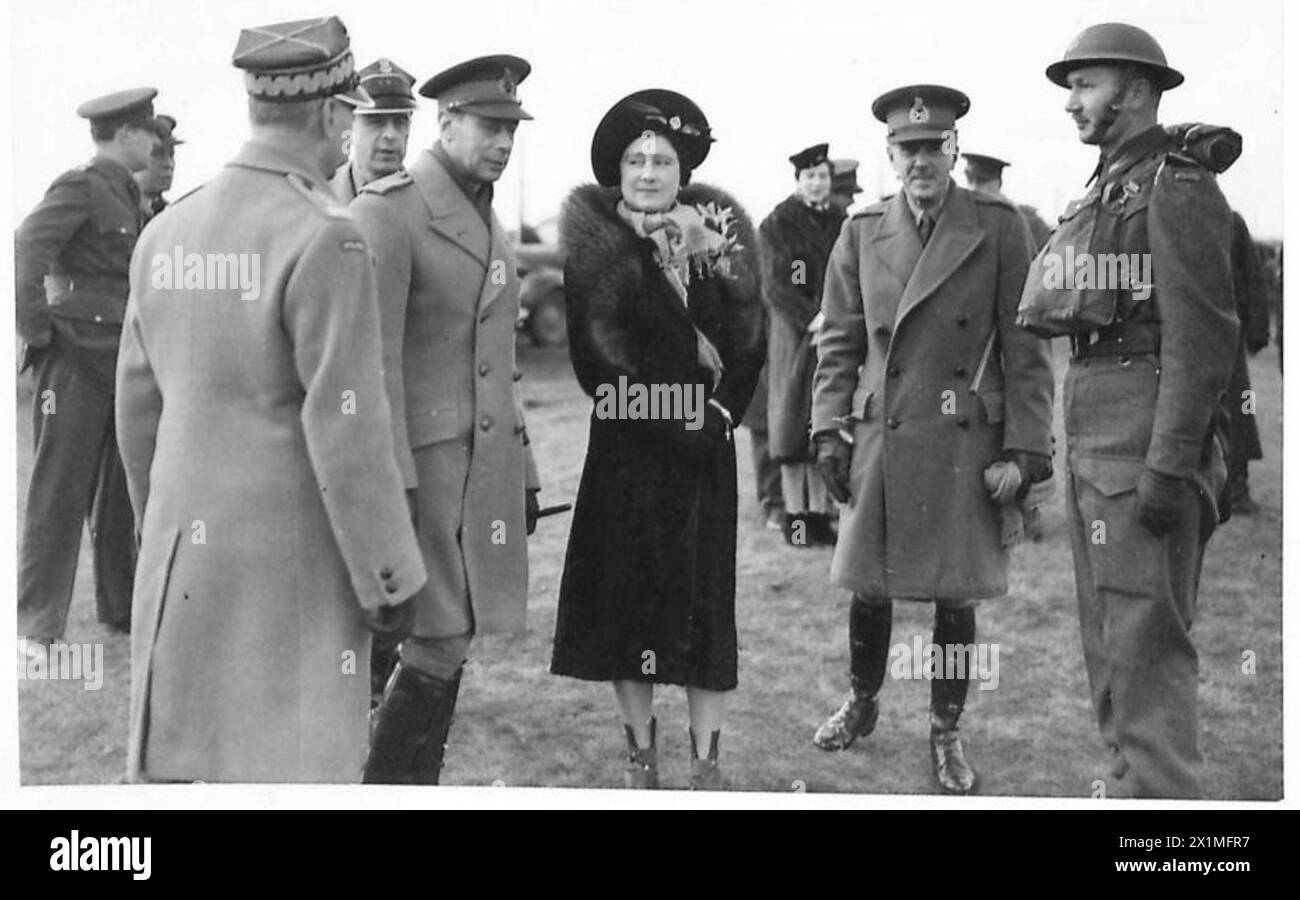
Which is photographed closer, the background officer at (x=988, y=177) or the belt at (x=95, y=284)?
the background officer at (x=988, y=177)

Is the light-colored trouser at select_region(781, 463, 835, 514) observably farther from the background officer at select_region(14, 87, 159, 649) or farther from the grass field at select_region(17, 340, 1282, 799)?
the background officer at select_region(14, 87, 159, 649)

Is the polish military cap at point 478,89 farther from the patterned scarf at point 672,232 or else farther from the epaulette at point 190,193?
the epaulette at point 190,193

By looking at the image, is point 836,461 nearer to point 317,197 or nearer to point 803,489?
point 803,489

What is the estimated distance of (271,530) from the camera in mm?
5230

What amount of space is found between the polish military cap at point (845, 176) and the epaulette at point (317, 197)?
1.65 m

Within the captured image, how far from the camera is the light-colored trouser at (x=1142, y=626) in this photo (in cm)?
562

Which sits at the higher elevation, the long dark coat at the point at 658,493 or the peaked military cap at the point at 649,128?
the peaked military cap at the point at 649,128

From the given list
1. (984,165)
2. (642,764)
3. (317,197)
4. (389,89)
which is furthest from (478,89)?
(642,764)

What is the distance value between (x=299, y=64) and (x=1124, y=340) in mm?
2468

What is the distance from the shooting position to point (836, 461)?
6.05 metres

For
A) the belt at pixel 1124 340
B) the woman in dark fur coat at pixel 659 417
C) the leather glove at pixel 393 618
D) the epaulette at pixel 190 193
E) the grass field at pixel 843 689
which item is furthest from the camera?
the grass field at pixel 843 689

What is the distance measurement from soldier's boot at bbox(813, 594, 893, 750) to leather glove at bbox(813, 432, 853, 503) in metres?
0.33

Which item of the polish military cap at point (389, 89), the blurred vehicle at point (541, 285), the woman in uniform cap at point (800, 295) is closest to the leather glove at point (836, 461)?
the woman in uniform cap at point (800, 295)
